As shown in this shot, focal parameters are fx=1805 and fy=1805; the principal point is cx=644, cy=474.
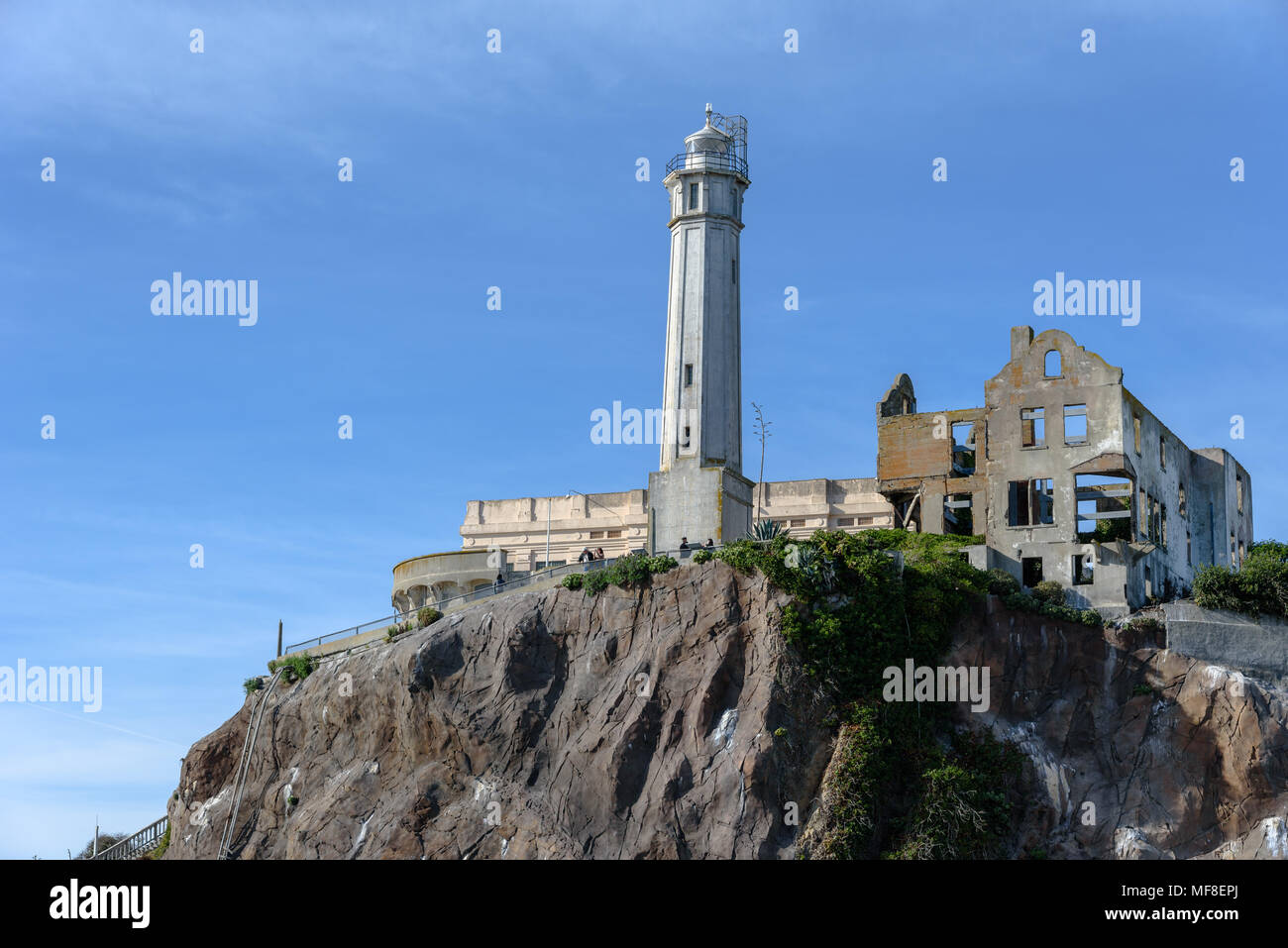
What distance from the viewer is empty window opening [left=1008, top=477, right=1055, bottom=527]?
62.8 metres

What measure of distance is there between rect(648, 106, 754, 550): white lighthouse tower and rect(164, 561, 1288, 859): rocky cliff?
22.3 ft

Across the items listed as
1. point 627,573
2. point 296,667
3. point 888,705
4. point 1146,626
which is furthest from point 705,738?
point 296,667

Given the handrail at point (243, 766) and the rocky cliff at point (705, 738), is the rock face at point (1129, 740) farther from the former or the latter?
the handrail at point (243, 766)

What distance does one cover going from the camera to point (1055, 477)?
6231 cm

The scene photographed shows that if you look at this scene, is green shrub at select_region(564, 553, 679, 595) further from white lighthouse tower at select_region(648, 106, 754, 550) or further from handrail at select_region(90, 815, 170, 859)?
handrail at select_region(90, 815, 170, 859)

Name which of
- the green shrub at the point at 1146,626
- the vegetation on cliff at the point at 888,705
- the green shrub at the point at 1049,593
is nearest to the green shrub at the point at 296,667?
the vegetation on cliff at the point at 888,705

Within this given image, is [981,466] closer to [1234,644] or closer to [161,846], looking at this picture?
[1234,644]

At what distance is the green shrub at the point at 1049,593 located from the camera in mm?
59366

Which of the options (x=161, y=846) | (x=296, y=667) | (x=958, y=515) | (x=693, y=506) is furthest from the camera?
(x=161, y=846)

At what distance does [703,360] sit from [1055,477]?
13.9 metres

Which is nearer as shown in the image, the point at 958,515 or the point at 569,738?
the point at 569,738
